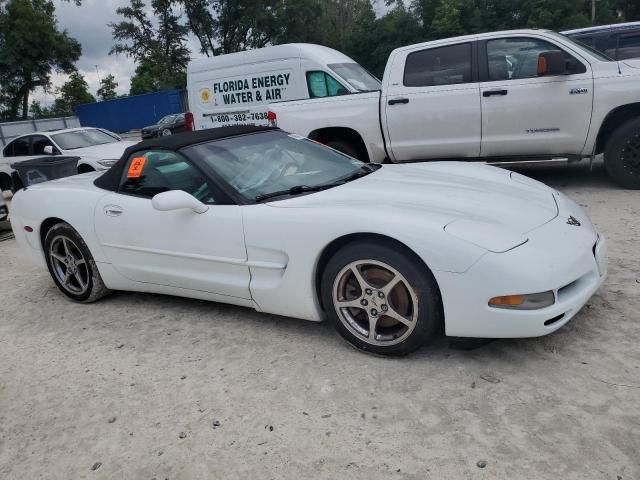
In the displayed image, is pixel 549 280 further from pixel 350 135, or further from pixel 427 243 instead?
pixel 350 135

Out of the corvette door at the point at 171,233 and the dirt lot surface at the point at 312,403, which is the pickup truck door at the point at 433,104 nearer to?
the dirt lot surface at the point at 312,403

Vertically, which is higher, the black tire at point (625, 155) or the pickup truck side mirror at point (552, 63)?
the pickup truck side mirror at point (552, 63)

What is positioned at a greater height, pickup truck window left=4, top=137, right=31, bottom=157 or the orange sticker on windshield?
pickup truck window left=4, top=137, right=31, bottom=157

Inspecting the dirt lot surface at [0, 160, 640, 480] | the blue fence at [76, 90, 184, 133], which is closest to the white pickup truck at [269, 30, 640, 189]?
the dirt lot surface at [0, 160, 640, 480]

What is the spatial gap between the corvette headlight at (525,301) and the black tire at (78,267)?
9.67 ft

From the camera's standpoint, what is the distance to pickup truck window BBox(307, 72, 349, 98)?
8312 mm

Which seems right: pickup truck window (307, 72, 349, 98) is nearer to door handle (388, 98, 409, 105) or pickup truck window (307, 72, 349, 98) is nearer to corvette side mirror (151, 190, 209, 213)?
door handle (388, 98, 409, 105)

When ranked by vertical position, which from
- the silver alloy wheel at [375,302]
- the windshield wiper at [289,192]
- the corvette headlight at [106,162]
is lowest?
the silver alloy wheel at [375,302]

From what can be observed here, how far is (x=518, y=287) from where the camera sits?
2.40m

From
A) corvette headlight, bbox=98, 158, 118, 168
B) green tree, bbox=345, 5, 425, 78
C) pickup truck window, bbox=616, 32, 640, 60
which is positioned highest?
green tree, bbox=345, 5, 425, 78

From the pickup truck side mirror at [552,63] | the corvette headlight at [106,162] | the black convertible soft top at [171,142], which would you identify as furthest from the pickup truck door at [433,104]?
the corvette headlight at [106,162]

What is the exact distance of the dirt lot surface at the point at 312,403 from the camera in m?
2.08

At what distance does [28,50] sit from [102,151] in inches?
1195

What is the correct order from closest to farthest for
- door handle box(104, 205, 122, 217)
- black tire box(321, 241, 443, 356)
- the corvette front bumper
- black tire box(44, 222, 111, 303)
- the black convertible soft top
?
the corvette front bumper
black tire box(321, 241, 443, 356)
the black convertible soft top
door handle box(104, 205, 122, 217)
black tire box(44, 222, 111, 303)
